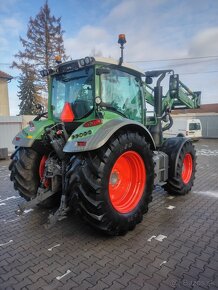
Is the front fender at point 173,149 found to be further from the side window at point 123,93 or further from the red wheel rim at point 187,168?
the side window at point 123,93

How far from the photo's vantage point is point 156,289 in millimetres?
2346

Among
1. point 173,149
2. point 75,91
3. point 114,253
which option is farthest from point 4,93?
point 114,253

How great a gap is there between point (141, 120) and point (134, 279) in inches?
108

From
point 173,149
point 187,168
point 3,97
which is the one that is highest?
point 3,97

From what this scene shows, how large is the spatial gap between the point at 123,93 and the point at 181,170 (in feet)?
6.94

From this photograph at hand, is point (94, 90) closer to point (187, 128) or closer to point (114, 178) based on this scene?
point (114, 178)

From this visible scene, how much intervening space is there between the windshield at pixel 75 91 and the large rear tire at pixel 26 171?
82 centimetres

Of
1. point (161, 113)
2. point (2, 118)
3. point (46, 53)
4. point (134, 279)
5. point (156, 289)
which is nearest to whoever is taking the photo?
point (156, 289)

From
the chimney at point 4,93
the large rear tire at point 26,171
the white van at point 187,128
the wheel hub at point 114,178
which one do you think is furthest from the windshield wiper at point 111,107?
the chimney at point 4,93

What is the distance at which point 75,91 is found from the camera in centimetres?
394

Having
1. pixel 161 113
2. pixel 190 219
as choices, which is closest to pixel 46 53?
pixel 161 113

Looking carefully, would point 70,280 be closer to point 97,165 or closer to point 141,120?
point 97,165

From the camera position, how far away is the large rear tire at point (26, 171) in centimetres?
398

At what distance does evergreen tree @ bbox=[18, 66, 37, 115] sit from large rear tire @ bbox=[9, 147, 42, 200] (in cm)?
1502
